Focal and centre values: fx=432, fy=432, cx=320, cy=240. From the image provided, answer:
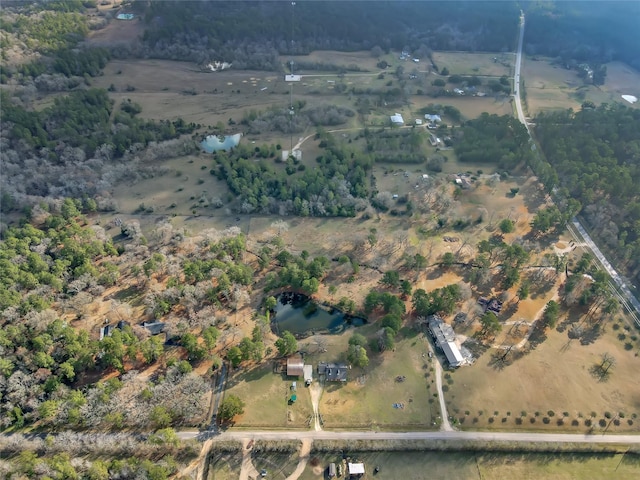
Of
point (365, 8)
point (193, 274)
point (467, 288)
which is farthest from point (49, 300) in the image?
point (365, 8)

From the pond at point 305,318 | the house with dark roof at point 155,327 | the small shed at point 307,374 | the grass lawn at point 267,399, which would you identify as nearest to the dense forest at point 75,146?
the house with dark roof at point 155,327

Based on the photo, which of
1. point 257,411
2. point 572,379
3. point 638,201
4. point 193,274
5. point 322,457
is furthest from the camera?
point 638,201

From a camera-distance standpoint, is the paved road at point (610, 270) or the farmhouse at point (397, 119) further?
the farmhouse at point (397, 119)

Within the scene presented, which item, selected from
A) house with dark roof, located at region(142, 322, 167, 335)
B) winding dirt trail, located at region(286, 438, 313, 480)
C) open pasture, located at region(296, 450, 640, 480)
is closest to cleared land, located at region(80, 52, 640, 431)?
winding dirt trail, located at region(286, 438, 313, 480)

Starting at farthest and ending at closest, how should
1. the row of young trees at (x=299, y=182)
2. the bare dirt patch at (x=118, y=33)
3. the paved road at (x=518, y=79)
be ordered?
the bare dirt patch at (x=118, y=33) → the paved road at (x=518, y=79) → the row of young trees at (x=299, y=182)

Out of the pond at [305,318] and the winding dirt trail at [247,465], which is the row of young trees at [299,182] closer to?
the pond at [305,318]

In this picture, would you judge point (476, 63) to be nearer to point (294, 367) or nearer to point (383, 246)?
point (383, 246)

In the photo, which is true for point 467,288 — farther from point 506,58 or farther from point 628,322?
point 506,58
